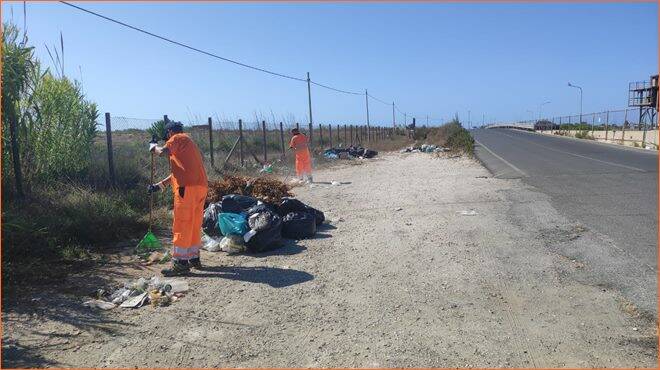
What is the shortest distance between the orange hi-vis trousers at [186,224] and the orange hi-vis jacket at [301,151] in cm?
848

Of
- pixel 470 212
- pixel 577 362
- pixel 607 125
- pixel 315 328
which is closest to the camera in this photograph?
pixel 577 362

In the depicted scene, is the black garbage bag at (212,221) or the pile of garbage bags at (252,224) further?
the black garbage bag at (212,221)

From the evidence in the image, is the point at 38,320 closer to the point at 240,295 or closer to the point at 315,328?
the point at 240,295

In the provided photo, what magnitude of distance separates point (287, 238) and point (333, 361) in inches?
161

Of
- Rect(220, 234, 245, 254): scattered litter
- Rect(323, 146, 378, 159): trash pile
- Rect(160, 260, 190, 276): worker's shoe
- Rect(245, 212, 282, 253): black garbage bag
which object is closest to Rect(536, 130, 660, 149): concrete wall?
Rect(323, 146, 378, 159): trash pile

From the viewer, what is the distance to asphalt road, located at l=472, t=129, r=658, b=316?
5.36m

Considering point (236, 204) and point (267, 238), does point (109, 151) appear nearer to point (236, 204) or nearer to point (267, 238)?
point (236, 204)

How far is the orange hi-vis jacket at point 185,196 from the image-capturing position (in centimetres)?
607

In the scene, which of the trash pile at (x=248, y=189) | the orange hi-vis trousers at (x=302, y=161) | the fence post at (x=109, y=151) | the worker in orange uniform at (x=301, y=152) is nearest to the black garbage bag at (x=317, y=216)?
the trash pile at (x=248, y=189)

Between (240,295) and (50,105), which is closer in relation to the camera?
(240,295)

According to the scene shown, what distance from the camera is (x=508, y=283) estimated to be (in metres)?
5.36

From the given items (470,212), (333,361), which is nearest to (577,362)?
(333,361)

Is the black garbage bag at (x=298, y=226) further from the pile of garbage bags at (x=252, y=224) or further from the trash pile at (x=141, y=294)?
the trash pile at (x=141, y=294)

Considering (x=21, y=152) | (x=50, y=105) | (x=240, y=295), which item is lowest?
(x=240, y=295)
